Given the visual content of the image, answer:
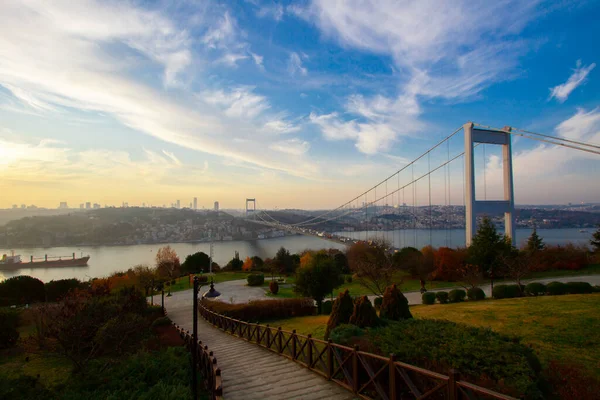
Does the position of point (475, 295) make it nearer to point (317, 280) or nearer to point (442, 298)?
point (442, 298)

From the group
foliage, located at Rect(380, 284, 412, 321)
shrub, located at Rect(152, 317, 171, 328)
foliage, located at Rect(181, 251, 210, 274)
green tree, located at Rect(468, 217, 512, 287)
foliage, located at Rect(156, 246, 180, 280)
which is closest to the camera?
foliage, located at Rect(380, 284, 412, 321)

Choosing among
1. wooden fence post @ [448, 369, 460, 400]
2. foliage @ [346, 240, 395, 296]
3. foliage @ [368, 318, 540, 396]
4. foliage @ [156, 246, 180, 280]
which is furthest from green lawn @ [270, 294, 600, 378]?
foliage @ [156, 246, 180, 280]

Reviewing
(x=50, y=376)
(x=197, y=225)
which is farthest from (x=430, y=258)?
(x=197, y=225)

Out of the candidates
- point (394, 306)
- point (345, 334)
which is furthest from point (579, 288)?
point (345, 334)

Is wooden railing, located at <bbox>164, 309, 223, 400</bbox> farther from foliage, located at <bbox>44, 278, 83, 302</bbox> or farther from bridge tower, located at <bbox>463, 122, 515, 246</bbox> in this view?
bridge tower, located at <bbox>463, 122, 515, 246</bbox>

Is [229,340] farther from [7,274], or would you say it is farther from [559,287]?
[7,274]
